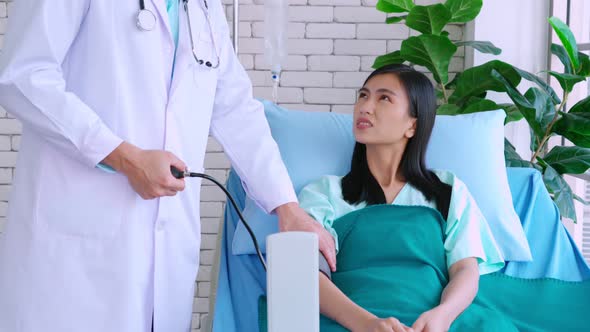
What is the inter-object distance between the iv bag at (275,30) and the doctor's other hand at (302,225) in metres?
1.37

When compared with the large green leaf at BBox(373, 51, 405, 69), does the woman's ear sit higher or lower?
lower

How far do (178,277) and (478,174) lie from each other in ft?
3.12

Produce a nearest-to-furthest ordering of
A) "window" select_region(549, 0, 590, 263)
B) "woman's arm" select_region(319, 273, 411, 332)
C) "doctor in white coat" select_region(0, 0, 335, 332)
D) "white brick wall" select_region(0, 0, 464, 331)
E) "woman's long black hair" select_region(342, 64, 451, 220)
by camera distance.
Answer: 1. "doctor in white coat" select_region(0, 0, 335, 332)
2. "woman's arm" select_region(319, 273, 411, 332)
3. "woman's long black hair" select_region(342, 64, 451, 220)
4. "window" select_region(549, 0, 590, 263)
5. "white brick wall" select_region(0, 0, 464, 331)

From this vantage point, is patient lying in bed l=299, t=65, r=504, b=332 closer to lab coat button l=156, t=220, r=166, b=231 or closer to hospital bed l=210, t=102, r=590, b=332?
hospital bed l=210, t=102, r=590, b=332

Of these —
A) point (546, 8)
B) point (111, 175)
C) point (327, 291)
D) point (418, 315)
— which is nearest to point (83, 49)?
point (111, 175)

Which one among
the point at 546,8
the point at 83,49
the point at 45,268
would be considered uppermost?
the point at 546,8

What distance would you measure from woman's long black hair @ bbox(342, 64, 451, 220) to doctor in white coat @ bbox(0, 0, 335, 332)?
1.30 feet

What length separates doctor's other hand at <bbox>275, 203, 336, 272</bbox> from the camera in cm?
145

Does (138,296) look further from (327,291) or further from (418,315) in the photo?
(418,315)

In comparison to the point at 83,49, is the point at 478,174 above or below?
below

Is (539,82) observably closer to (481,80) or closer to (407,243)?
(481,80)

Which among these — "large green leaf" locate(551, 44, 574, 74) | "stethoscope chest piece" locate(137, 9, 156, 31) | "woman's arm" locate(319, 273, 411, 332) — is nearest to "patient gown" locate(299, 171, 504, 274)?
"woman's arm" locate(319, 273, 411, 332)

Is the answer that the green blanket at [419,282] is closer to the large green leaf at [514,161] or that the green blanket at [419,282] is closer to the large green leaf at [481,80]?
the large green leaf at [514,161]

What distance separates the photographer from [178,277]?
145 cm
